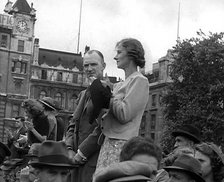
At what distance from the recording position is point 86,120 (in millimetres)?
6676

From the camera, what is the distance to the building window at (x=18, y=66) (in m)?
72.4

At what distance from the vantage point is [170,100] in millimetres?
39000

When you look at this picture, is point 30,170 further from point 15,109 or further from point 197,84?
point 15,109

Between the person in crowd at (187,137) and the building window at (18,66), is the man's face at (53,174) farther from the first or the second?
the building window at (18,66)

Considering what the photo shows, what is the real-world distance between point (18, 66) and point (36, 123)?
65.1 m

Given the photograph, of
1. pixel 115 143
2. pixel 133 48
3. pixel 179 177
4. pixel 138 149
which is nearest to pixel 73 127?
pixel 115 143

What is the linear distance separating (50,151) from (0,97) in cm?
6785

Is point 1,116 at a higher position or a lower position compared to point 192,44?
lower

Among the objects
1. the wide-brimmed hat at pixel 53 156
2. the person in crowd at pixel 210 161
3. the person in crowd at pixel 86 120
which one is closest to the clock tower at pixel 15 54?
the person in crowd at pixel 86 120

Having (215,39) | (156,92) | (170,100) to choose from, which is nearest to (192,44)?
(215,39)

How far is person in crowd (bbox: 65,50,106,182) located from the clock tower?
65183 mm

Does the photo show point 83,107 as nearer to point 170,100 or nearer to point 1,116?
point 170,100

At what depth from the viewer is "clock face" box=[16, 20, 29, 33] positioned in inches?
2904

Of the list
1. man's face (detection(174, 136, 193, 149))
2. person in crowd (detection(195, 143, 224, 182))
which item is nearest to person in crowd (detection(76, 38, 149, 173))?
person in crowd (detection(195, 143, 224, 182))
